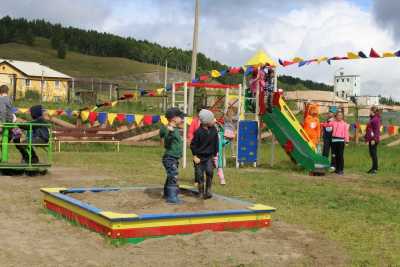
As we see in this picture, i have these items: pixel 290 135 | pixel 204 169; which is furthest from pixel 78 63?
pixel 204 169

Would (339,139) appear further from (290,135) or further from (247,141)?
(247,141)

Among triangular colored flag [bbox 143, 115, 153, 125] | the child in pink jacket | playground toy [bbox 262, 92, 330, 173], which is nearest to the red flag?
triangular colored flag [bbox 143, 115, 153, 125]

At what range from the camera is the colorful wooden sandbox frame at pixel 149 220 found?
6.49 m

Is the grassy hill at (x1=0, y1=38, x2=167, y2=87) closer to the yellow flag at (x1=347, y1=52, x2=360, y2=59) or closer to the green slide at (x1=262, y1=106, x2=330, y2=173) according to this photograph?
the green slide at (x1=262, y1=106, x2=330, y2=173)

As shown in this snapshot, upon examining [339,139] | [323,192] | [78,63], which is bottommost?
[323,192]

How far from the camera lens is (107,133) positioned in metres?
21.8

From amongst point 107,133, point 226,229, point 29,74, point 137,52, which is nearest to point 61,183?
point 226,229

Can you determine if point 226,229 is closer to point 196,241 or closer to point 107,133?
point 196,241

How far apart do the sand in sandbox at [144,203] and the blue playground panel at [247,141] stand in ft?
24.0

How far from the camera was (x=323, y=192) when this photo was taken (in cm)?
1154

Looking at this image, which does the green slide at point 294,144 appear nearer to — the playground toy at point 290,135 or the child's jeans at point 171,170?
the playground toy at point 290,135

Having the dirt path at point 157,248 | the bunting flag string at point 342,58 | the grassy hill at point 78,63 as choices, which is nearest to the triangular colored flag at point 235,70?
the bunting flag string at point 342,58

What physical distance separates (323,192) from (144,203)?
463 centimetres

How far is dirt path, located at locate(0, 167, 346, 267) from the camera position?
5785 mm
